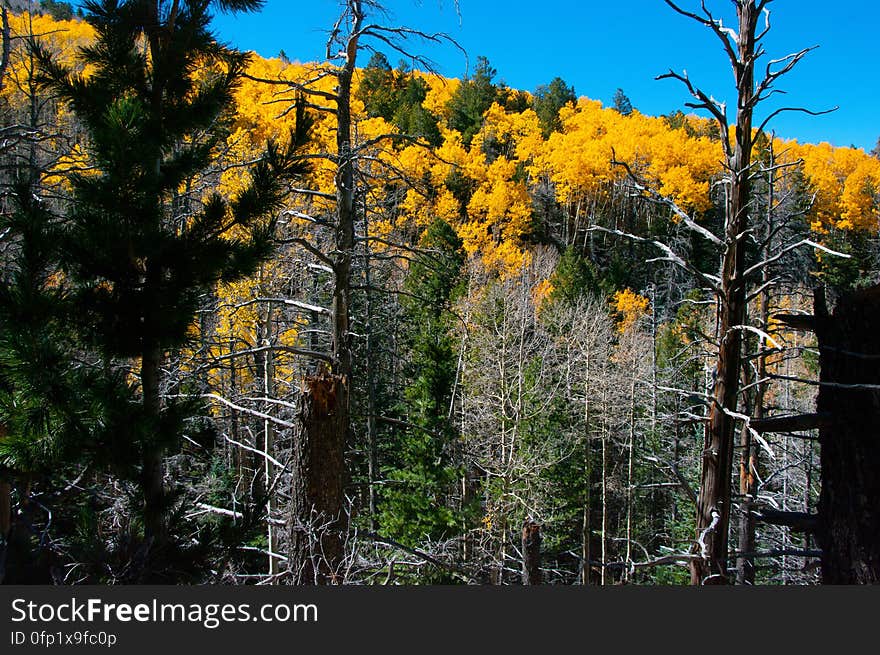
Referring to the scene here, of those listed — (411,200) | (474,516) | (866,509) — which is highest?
(411,200)

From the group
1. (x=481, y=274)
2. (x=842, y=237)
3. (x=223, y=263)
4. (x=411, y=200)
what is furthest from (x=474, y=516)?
(x=842, y=237)

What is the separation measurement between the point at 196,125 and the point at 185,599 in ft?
9.48

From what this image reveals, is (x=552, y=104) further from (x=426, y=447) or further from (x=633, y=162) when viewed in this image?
(x=426, y=447)

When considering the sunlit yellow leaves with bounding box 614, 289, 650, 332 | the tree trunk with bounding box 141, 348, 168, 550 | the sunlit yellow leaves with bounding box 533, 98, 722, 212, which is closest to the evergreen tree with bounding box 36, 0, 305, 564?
the tree trunk with bounding box 141, 348, 168, 550

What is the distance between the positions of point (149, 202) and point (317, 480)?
2.48 metres

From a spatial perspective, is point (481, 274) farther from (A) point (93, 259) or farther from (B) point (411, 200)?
(A) point (93, 259)

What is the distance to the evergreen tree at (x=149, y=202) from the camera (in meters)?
3.38

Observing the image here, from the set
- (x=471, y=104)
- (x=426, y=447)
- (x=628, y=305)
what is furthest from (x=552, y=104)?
(x=426, y=447)

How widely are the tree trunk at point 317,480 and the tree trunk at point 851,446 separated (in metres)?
3.33

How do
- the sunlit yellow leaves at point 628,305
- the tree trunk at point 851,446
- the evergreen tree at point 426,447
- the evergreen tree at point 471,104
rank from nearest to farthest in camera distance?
the tree trunk at point 851,446, the evergreen tree at point 426,447, the sunlit yellow leaves at point 628,305, the evergreen tree at point 471,104

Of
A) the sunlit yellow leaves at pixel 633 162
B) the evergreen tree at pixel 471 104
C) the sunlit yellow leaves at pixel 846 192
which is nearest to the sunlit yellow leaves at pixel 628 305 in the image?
the sunlit yellow leaves at pixel 633 162

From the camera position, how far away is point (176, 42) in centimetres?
376

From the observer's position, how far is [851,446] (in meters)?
3.02

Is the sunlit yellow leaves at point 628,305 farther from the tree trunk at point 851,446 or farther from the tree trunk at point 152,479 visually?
the tree trunk at point 152,479
